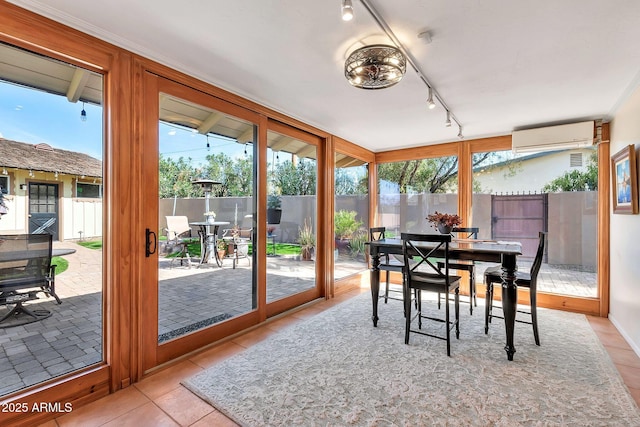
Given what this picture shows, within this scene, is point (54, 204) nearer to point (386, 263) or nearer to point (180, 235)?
point (180, 235)

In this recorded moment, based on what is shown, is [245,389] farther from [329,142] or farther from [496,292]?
[496,292]

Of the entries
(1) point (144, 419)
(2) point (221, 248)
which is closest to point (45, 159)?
(2) point (221, 248)

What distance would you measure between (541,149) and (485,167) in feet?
2.36

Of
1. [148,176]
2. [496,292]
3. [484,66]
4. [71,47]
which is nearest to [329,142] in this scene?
[484,66]

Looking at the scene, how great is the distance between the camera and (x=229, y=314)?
296cm

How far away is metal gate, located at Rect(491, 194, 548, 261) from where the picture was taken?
13.3 feet

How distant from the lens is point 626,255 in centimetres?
295

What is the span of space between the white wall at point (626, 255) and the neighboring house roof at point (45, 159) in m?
4.40

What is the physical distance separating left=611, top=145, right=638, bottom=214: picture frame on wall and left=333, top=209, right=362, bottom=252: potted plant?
316 cm

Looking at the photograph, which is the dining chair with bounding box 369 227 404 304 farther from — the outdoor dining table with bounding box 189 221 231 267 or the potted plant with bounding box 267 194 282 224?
the outdoor dining table with bounding box 189 221 231 267

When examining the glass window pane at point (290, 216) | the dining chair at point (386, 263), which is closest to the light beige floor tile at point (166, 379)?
the glass window pane at point (290, 216)

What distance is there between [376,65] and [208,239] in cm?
213

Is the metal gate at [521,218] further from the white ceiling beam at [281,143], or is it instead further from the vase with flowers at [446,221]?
the white ceiling beam at [281,143]

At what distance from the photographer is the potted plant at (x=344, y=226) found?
4648 mm
